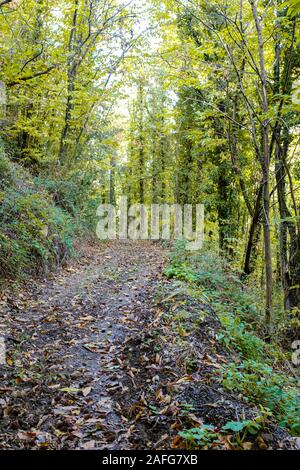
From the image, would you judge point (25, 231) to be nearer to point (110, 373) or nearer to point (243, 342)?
point (110, 373)

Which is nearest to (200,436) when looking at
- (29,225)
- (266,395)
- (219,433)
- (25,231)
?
(219,433)

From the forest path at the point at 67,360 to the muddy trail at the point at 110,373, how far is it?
0.01 metres

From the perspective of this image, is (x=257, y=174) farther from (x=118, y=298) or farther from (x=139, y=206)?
(x=139, y=206)

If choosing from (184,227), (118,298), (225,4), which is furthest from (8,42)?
(184,227)

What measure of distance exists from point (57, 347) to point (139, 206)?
20860 mm

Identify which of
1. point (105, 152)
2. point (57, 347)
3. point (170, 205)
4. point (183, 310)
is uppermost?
point (105, 152)

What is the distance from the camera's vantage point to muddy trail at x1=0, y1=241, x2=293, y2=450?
303 centimetres

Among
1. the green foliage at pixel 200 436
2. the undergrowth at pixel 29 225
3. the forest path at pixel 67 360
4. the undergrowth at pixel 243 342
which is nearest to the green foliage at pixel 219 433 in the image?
the green foliage at pixel 200 436

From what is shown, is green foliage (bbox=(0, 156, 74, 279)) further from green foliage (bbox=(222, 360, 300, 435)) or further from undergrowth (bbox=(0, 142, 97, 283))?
green foliage (bbox=(222, 360, 300, 435))

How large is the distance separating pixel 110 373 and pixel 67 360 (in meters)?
0.63

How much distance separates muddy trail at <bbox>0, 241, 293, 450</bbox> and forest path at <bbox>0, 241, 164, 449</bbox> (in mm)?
12

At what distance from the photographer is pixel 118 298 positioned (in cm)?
669
